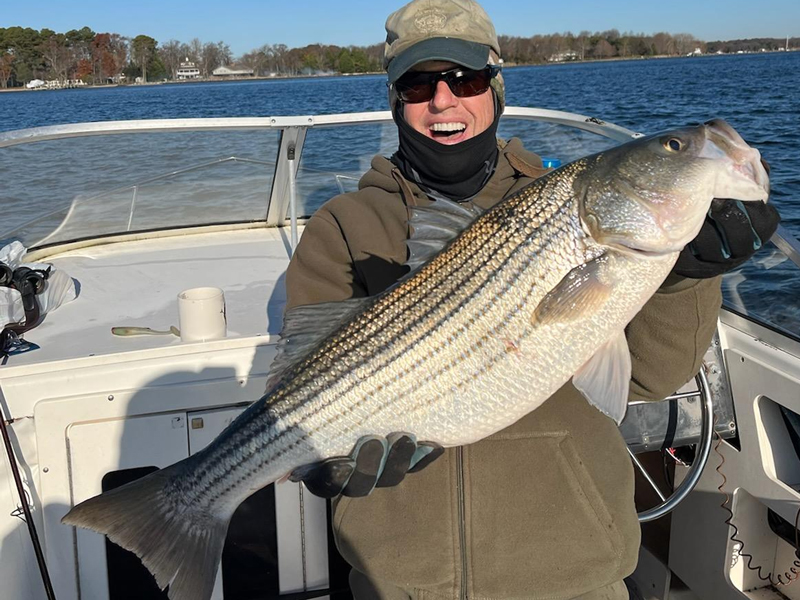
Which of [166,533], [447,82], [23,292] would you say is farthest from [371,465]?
[23,292]

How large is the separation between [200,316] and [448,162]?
146cm

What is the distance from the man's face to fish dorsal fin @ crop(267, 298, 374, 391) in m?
0.88

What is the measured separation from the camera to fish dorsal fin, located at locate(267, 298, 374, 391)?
2.62m

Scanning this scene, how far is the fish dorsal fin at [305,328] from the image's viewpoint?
2.62 metres

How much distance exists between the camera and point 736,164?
221cm

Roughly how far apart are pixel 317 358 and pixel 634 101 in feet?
129

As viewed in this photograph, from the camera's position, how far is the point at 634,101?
38000mm

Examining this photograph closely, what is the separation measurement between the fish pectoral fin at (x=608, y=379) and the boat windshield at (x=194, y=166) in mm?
2844

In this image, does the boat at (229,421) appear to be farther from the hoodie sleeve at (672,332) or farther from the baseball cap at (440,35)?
the baseball cap at (440,35)

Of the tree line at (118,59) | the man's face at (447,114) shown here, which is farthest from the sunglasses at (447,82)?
the tree line at (118,59)

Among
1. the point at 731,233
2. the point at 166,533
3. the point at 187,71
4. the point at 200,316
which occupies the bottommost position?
the point at 166,533

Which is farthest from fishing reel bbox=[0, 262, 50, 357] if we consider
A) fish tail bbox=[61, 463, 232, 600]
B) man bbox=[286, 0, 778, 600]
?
man bbox=[286, 0, 778, 600]

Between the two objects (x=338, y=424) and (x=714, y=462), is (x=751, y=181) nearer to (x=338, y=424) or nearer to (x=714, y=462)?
(x=338, y=424)

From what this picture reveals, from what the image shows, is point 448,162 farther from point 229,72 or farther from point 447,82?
point 229,72
